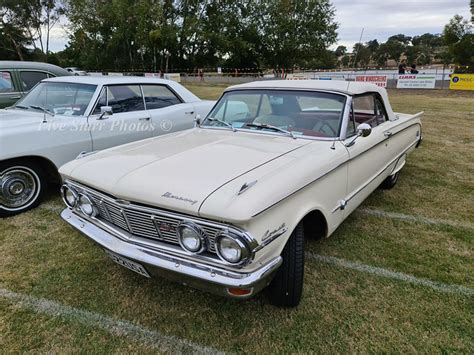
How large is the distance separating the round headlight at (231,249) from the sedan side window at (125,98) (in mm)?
3544

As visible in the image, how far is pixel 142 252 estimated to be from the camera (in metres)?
2.26

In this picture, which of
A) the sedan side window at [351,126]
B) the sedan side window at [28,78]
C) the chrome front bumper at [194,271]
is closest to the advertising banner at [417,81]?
the sedan side window at [28,78]

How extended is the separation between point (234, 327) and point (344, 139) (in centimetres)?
181

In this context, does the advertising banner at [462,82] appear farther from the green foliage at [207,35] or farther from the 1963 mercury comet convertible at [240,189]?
the green foliage at [207,35]

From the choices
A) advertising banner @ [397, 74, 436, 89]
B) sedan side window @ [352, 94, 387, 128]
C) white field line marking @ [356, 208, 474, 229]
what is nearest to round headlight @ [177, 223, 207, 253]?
sedan side window @ [352, 94, 387, 128]

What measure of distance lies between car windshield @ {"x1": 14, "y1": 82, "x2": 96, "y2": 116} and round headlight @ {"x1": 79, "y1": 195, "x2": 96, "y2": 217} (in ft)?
7.44

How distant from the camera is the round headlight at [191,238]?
2.04 meters

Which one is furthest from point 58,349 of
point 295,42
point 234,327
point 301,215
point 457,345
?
point 295,42

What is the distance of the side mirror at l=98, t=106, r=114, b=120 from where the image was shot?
4391mm

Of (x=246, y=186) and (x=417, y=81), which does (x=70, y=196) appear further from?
(x=417, y=81)

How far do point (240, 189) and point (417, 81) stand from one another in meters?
23.3

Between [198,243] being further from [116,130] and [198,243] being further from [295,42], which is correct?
[295,42]

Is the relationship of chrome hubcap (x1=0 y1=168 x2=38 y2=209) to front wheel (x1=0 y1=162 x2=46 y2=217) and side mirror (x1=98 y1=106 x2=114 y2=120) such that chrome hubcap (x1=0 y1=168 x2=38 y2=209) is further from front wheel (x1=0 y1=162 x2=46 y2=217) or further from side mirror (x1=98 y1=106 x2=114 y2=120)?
side mirror (x1=98 y1=106 x2=114 y2=120)

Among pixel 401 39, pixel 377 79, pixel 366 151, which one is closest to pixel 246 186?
pixel 366 151
